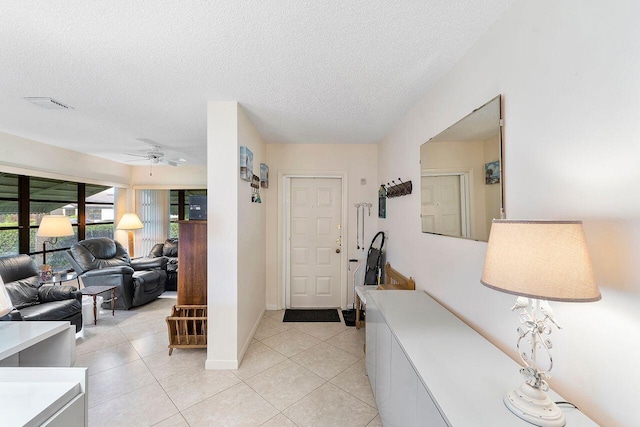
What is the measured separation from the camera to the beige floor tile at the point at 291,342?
272cm

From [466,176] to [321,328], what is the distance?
249 cm

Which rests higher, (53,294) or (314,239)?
(314,239)

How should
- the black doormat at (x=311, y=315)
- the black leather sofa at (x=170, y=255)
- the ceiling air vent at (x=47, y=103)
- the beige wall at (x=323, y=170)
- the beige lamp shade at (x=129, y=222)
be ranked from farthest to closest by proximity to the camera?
the beige lamp shade at (x=129, y=222)
the black leather sofa at (x=170, y=255)
the beige wall at (x=323, y=170)
the black doormat at (x=311, y=315)
the ceiling air vent at (x=47, y=103)

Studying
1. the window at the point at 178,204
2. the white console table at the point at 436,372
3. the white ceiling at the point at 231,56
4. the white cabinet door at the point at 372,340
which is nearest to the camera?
the white console table at the point at 436,372

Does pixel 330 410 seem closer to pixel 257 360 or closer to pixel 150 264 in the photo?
pixel 257 360

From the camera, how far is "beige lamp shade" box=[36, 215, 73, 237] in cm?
349

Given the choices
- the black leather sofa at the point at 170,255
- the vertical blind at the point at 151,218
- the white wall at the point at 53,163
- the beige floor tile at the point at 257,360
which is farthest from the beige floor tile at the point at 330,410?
the vertical blind at the point at 151,218

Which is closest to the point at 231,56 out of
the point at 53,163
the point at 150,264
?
the point at 53,163

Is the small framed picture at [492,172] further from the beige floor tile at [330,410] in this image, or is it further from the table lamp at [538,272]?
the beige floor tile at [330,410]

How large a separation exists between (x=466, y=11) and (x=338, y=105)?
1287 millimetres

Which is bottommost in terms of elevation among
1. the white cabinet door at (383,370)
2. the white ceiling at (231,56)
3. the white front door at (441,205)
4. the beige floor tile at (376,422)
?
the beige floor tile at (376,422)

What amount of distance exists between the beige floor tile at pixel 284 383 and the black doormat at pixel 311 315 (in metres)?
1.02

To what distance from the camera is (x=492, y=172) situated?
139cm

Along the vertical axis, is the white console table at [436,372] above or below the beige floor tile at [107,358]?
above
